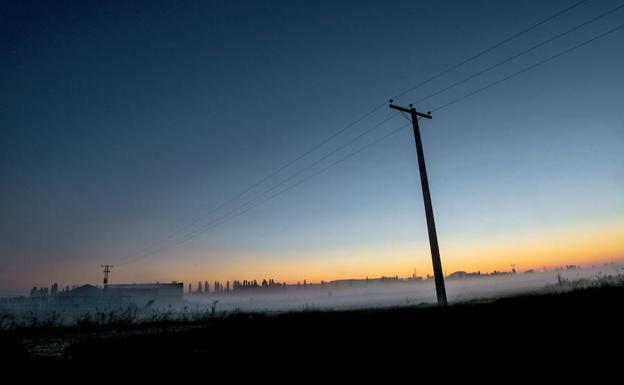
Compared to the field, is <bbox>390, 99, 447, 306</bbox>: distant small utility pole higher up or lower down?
higher up

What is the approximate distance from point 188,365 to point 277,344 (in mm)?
1696

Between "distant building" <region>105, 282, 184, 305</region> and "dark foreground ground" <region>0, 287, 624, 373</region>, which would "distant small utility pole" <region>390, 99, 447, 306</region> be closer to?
"dark foreground ground" <region>0, 287, 624, 373</region>

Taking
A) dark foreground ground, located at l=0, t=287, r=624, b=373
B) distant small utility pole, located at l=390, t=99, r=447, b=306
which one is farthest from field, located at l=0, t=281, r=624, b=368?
distant small utility pole, located at l=390, t=99, r=447, b=306

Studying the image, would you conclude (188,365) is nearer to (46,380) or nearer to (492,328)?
(46,380)

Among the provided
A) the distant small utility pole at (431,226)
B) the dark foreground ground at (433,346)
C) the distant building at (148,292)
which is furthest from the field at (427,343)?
the distant building at (148,292)

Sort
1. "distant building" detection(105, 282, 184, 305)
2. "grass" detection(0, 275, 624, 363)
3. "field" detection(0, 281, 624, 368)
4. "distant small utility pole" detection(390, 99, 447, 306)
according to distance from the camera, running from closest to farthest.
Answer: "field" detection(0, 281, 624, 368), "grass" detection(0, 275, 624, 363), "distant small utility pole" detection(390, 99, 447, 306), "distant building" detection(105, 282, 184, 305)

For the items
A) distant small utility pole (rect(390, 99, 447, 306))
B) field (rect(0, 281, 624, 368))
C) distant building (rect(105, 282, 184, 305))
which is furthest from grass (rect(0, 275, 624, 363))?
distant building (rect(105, 282, 184, 305))

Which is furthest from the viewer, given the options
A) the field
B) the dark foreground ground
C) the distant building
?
the distant building

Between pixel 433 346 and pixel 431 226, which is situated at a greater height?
pixel 431 226

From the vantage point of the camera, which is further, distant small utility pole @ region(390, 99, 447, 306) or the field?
distant small utility pole @ region(390, 99, 447, 306)

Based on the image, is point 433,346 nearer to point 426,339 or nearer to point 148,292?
point 426,339

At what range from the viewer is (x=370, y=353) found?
4.77m

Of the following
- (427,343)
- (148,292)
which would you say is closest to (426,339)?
(427,343)

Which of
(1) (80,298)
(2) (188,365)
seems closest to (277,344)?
(2) (188,365)
